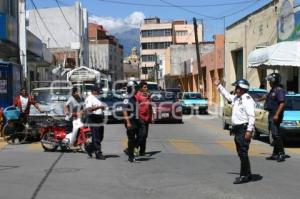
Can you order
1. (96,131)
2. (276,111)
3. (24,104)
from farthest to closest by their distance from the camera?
(24,104) < (276,111) < (96,131)

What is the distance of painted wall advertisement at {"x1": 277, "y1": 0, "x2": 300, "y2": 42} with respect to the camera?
29.1 meters

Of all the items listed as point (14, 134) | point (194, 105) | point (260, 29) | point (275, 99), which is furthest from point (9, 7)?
point (275, 99)

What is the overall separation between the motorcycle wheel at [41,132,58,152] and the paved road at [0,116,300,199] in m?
0.26

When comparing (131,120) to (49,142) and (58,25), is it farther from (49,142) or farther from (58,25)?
(58,25)

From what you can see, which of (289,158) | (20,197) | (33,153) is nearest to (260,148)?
(289,158)

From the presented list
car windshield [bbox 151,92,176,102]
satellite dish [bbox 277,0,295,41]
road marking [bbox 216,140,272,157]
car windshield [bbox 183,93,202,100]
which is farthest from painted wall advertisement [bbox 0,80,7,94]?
car windshield [bbox 183,93,202,100]

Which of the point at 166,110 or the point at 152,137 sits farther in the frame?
the point at 166,110

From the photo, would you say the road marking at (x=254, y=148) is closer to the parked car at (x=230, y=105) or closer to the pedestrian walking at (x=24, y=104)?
the parked car at (x=230, y=105)

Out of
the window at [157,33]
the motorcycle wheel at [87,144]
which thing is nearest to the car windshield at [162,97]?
the motorcycle wheel at [87,144]

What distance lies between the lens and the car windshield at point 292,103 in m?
17.8

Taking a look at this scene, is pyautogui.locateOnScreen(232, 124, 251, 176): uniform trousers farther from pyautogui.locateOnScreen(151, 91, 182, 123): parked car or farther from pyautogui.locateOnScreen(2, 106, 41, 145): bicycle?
pyautogui.locateOnScreen(151, 91, 182, 123): parked car

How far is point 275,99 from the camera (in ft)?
45.1

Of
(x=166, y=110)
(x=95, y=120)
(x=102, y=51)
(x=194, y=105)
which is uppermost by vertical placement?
(x=102, y=51)

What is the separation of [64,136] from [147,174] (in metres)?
4.64
